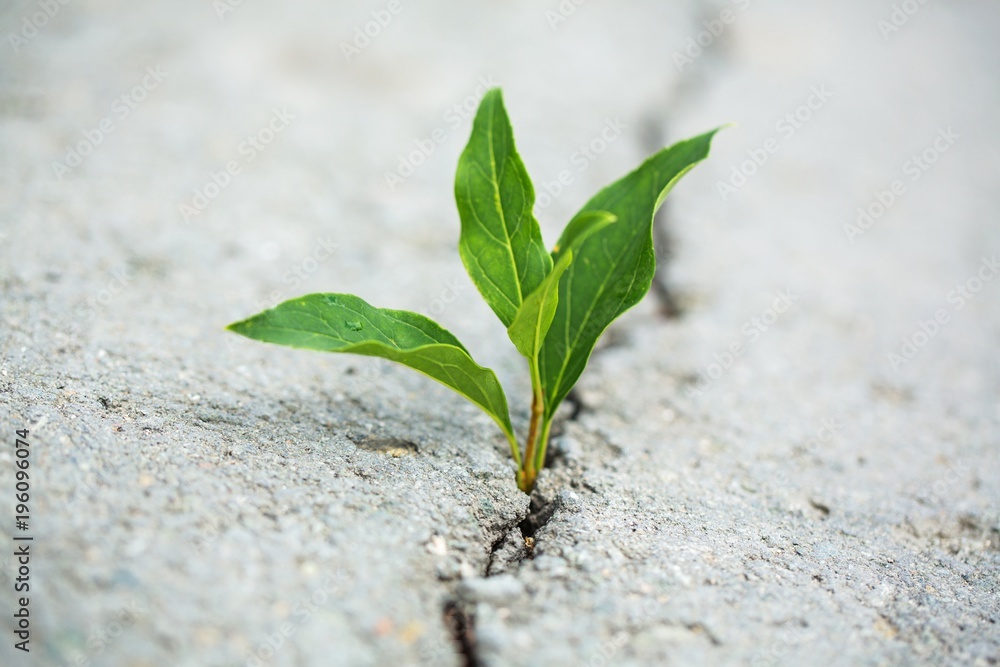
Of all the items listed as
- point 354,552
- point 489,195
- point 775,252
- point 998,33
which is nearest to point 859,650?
point 354,552

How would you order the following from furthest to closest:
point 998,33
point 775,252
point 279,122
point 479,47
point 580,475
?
point 998,33, point 479,47, point 279,122, point 775,252, point 580,475

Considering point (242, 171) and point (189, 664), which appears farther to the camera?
point (242, 171)

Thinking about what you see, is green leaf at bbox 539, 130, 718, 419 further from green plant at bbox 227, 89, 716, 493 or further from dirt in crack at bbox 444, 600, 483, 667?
dirt in crack at bbox 444, 600, 483, 667

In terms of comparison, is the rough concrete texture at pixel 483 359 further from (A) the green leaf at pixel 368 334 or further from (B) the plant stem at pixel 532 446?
(A) the green leaf at pixel 368 334

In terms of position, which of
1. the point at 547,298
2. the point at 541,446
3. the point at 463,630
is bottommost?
the point at 463,630

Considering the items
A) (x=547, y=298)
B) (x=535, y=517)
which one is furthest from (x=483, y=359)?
(x=547, y=298)

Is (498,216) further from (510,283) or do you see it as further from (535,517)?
(535,517)

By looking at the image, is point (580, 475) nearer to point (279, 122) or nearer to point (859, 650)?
point (859, 650)
